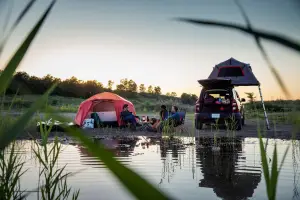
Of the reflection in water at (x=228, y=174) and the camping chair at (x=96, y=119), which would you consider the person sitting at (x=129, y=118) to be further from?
the reflection in water at (x=228, y=174)

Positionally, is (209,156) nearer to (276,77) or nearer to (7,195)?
(7,195)

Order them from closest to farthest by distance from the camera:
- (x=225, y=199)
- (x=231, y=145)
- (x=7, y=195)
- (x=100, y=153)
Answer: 1. (x=100, y=153)
2. (x=7, y=195)
3. (x=225, y=199)
4. (x=231, y=145)

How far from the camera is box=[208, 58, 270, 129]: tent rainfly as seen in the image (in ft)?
57.6

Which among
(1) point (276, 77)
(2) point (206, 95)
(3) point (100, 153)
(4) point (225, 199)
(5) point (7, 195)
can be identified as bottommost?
(4) point (225, 199)

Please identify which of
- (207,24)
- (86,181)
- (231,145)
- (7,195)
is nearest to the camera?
Result: (207,24)

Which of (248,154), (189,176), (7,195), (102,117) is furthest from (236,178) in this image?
(102,117)

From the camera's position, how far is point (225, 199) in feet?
16.4

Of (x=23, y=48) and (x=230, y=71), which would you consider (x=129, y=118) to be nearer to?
(x=230, y=71)

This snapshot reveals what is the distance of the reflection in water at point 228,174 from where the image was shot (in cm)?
541

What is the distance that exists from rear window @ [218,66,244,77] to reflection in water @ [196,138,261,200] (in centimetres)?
922

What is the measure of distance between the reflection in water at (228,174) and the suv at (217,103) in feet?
21.1

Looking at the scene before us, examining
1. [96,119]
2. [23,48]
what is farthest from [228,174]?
[96,119]

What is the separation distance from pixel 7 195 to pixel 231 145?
931cm

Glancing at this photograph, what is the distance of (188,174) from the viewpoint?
6.59 meters
